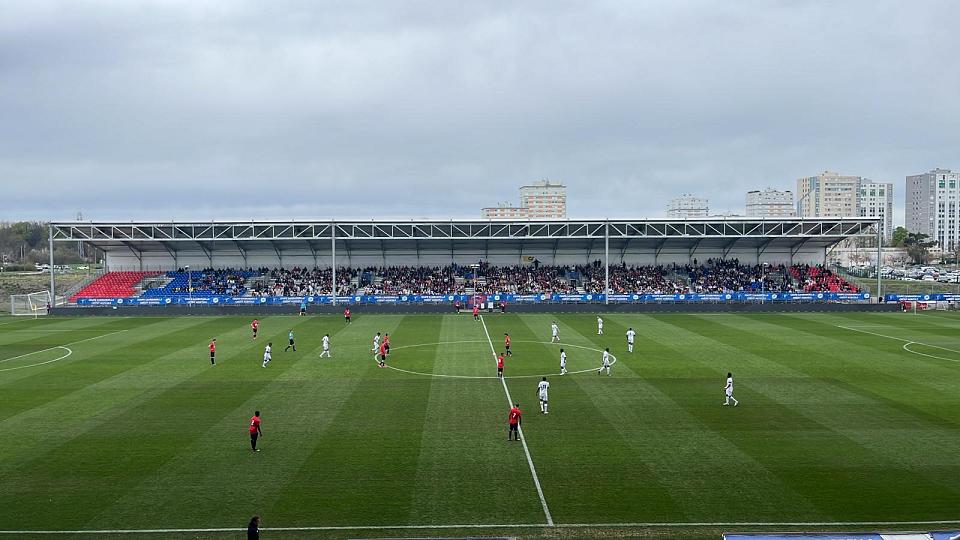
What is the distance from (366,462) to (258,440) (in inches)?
159

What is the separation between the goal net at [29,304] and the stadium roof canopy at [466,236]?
6.06 meters

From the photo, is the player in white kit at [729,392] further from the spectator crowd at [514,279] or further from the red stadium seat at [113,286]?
the red stadium seat at [113,286]

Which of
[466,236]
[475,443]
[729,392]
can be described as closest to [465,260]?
[466,236]

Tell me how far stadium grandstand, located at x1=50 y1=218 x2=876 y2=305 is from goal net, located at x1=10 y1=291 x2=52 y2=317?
2699 millimetres

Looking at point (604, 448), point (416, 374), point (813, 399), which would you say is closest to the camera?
point (604, 448)

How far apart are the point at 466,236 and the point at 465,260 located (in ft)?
24.4

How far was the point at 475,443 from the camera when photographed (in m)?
19.6

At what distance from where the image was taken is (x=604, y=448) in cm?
1902

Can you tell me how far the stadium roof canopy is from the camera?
217 ft

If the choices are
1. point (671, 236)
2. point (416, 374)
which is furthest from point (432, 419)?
point (671, 236)

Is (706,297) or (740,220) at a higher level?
(740,220)

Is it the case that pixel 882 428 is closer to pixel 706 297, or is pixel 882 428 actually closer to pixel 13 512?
pixel 13 512

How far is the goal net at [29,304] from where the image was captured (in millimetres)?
61366

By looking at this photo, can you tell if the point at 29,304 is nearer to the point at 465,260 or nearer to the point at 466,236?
the point at 466,236
